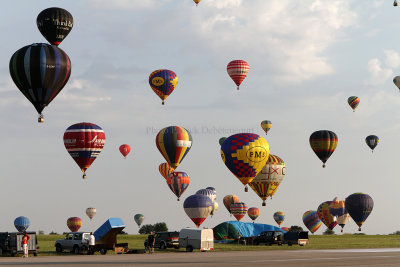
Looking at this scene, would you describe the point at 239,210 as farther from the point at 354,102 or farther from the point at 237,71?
the point at 237,71

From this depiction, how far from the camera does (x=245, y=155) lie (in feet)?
246

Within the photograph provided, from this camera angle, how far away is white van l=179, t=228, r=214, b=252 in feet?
197

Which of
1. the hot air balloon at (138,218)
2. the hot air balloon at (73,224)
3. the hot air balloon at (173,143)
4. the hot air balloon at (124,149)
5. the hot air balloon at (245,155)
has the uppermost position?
the hot air balloon at (124,149)

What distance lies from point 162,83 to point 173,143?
9.56m

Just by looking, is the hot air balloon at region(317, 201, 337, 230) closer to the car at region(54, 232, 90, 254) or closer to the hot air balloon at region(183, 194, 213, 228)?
the hot air balloon at region(183, 194, 213, 228)

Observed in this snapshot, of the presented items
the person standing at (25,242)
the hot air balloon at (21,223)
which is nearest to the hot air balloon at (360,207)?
the hot air balloon at (21,223)

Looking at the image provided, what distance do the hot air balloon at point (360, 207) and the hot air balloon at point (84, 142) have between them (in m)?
49.1

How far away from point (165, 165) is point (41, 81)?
5240 cm

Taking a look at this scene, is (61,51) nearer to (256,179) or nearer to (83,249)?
(83,249)

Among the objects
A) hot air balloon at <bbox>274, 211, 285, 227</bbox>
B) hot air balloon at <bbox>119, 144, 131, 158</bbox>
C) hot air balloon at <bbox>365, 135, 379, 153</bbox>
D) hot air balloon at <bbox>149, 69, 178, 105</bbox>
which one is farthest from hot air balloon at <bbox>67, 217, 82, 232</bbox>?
hot air balloon at <bbox>365, 135, 379, 153</bbox>

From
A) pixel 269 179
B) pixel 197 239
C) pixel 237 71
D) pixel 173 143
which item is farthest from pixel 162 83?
pixel 197 239

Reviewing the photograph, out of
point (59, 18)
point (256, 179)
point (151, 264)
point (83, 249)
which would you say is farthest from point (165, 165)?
point (151, 264)

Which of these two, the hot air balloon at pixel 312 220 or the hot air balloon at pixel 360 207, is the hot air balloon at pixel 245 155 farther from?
the hot air balloon at pixel 312 220

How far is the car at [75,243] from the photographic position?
56031 mm
